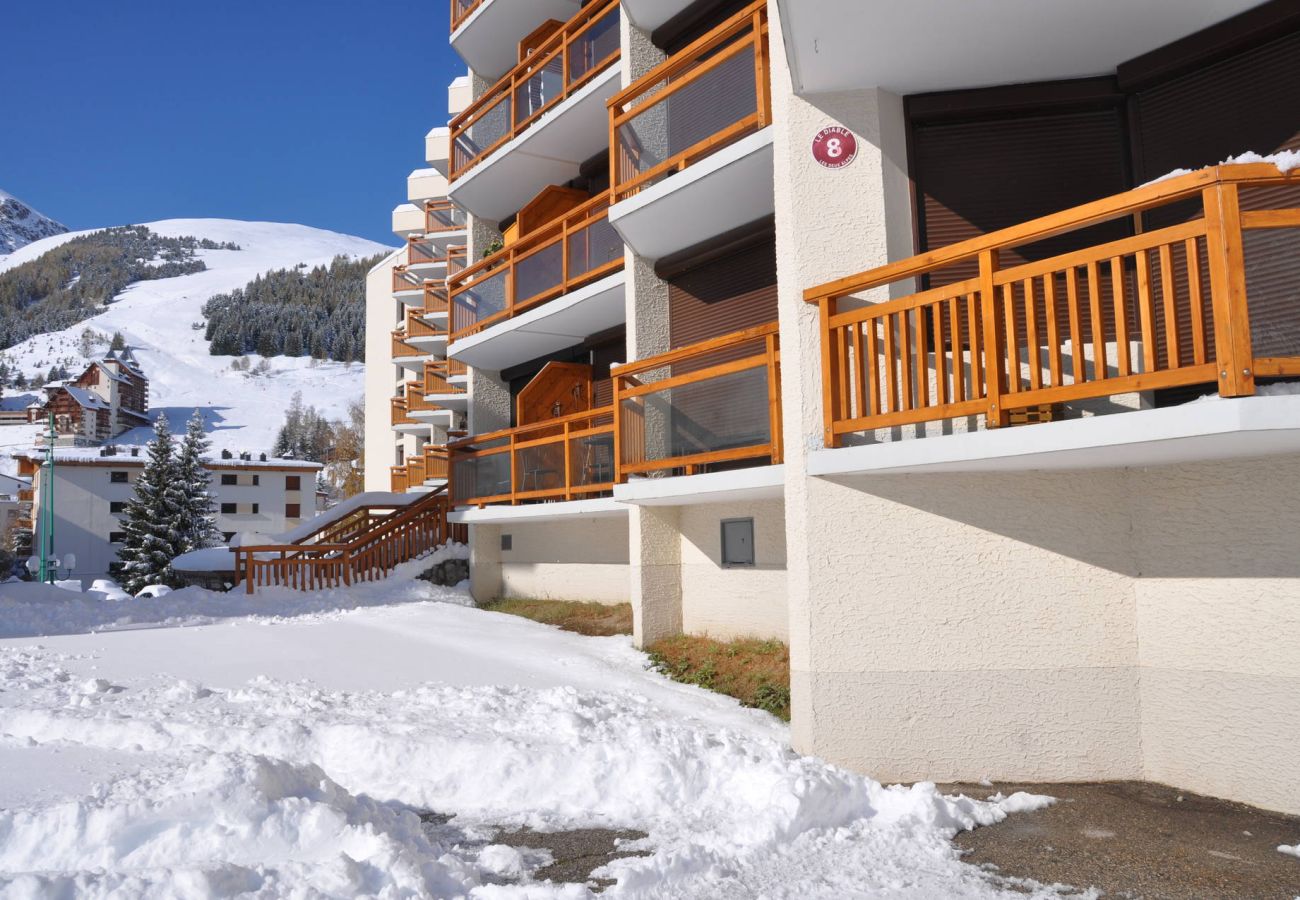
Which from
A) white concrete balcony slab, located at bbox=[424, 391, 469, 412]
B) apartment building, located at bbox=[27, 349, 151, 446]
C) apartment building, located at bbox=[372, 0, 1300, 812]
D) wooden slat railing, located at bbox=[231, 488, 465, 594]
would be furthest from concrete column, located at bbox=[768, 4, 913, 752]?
apartment building, located at bbox=[27, 349, 151, 446]

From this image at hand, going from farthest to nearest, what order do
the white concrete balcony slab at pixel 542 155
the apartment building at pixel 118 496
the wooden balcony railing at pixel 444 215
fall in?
the apartment building at pixel 118 496
the wooden balcony railing at pixel 444 215
the white concrete balcony slab at pixel 542 155

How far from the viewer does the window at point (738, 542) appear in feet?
Answer: 36.4

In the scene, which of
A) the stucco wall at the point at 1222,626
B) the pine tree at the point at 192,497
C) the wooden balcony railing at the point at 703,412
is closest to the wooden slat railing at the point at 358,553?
the wooden balcony railing at the point at 703,412

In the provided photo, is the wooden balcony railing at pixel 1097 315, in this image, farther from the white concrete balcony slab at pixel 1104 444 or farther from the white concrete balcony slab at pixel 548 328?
the white concrete balcony slab at pixel 548 328

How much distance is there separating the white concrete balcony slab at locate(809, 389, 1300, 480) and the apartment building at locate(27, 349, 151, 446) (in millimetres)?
115401

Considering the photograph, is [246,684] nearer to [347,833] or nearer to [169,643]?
[169,643]

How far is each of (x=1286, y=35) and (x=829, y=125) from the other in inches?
134

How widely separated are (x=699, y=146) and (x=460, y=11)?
12.7 meters

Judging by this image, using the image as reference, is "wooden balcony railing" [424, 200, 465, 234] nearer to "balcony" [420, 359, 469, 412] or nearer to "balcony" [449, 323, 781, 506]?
"balcony" [420, 359, 469, 412]

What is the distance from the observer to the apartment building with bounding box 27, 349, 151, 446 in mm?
109250

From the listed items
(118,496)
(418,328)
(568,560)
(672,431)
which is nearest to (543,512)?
(568,560)

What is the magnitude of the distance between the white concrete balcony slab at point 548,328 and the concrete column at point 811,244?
19.1 ft

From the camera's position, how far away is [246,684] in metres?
9.48

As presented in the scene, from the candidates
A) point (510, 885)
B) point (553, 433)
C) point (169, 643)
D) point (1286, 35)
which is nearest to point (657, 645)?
point (553, 433)
